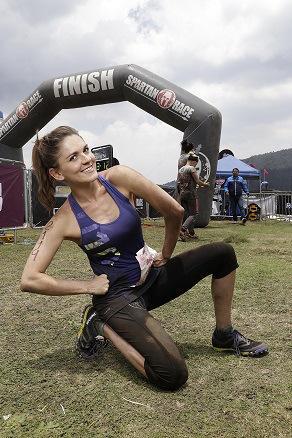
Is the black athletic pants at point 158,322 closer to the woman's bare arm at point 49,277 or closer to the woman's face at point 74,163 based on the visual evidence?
the woman's bare arm at point 49,277

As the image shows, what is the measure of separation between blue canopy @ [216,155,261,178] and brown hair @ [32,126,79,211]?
50.9ft

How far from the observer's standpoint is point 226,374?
225 cm

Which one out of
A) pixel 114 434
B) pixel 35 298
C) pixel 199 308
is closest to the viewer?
pixel 114 434

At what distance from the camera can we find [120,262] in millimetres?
2402

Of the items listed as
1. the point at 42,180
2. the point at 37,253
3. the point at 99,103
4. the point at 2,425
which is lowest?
the point at 2,425

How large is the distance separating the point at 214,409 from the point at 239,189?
1171 centimetres

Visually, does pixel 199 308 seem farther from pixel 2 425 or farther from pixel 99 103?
pixel 99 103

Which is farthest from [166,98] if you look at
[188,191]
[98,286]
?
[98,286]

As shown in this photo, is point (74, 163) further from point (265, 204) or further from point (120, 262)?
point (265, 204)

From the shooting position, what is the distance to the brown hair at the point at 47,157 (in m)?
2.30

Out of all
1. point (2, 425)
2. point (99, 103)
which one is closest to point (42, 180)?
point (2, 425)

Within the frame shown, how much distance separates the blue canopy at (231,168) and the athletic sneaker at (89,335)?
15.5m

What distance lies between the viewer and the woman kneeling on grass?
220 centimetres

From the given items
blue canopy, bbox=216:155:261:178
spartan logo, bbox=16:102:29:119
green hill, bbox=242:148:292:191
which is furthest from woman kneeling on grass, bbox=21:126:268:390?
green hill, bbox=242:148:292:191
